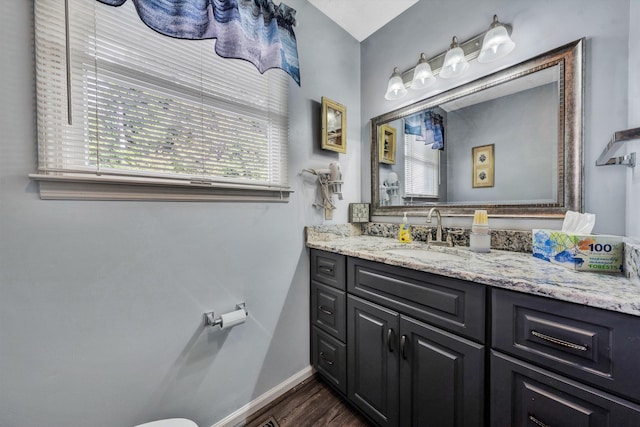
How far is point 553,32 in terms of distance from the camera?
108cm

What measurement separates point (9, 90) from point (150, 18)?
52cm

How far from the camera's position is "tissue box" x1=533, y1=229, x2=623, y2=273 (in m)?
0.77

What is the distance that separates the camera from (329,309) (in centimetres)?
142

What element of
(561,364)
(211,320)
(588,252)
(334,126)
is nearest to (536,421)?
(561,364)

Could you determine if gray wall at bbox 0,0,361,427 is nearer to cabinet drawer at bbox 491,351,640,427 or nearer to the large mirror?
the large mirror

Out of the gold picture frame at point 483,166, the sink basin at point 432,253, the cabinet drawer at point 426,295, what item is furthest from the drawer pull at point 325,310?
the gold picture frame at point 483,166

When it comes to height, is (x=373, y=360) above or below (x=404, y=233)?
below

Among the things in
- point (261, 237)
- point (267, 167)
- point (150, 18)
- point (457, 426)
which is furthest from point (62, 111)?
point (457, 426)

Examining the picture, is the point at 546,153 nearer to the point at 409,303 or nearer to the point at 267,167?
the point at 409,303

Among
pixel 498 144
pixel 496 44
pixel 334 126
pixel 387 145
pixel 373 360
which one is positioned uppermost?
pixel 496 44

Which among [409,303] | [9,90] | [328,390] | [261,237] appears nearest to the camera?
[9,90]

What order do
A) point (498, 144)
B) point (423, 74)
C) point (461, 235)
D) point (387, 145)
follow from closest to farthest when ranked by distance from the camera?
point (498, 144), point (461, 235), point (423, 74), point (387, 145)

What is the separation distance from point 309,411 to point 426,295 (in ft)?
3.34

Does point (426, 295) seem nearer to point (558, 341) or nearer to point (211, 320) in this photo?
point (558, 341)
